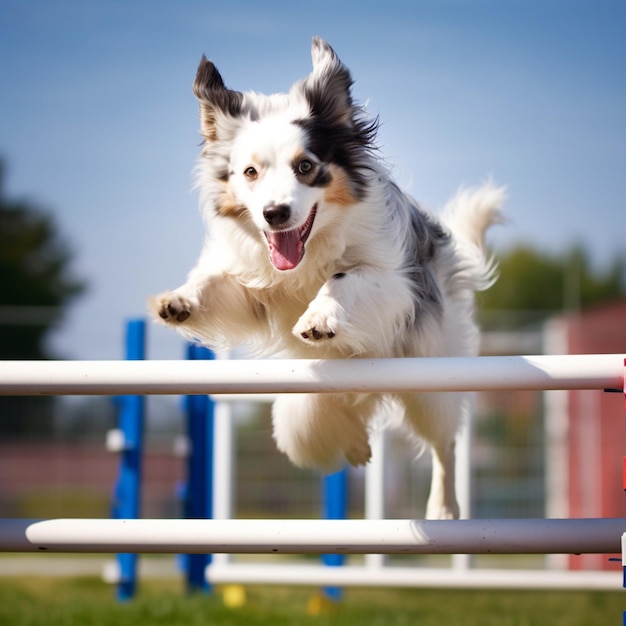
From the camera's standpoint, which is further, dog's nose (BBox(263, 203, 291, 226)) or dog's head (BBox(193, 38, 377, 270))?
dog's head (BBox(193, 38, 377, 270))

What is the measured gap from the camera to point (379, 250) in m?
3.16

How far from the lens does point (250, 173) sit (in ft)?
9.84

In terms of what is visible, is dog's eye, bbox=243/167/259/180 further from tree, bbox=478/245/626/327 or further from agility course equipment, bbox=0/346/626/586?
tree, bbox=478/245/626/327

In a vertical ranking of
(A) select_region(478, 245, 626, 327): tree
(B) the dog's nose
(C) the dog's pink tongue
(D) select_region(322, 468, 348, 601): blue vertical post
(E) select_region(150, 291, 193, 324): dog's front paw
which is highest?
(A) select_region(478, 245, 626, 327): tree

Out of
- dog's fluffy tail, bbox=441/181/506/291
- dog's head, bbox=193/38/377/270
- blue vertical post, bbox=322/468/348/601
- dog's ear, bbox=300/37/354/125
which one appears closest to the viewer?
dog's head, bbox=193/38/377/270

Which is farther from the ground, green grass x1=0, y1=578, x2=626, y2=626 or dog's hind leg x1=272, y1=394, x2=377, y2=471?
dog's hind leg x1=272, y1=394, x2=377, y2=471

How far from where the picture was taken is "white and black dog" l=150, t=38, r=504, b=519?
2.93m

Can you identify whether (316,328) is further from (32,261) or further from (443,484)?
(32,261)

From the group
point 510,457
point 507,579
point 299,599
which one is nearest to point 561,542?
point 507,579

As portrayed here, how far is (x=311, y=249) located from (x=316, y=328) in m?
0.62

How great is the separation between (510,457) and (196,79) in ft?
23.1

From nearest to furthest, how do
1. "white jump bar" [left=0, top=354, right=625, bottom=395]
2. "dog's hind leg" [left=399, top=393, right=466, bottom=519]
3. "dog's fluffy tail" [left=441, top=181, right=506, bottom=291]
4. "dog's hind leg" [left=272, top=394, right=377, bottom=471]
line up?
"white jump bar" [left=0, top=354, right=625, bottom=395] → "dog's hind leg" [left=272, top=394, right=377, bottom=471] → "dog's hind leg" [left=399, top=393, right=466, bottom=519] → "dog's fluffy tail" [left=441, top=181, right=506, bottom=291]

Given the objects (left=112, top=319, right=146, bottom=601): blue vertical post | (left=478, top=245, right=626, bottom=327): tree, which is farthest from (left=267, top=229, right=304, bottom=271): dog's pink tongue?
(left=478, top=245, right=626, bottom=327): tree

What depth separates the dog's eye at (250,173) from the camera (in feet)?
9.80
